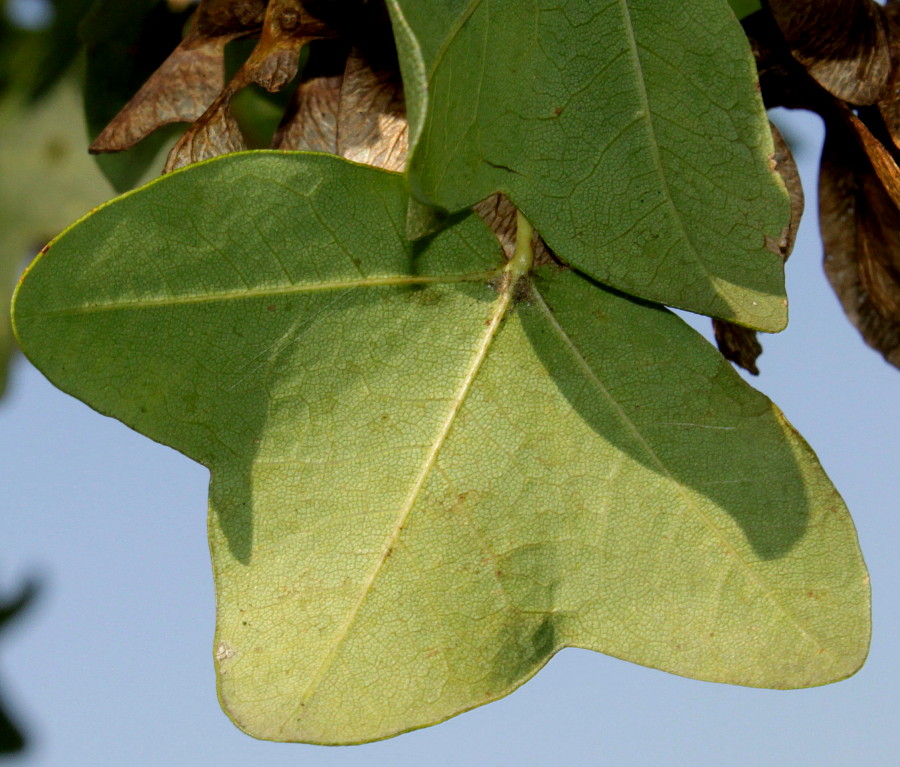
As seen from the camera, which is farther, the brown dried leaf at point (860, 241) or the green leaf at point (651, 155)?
the brown dried leaf at point (860, 241)

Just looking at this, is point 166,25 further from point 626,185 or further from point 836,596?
point 836,596

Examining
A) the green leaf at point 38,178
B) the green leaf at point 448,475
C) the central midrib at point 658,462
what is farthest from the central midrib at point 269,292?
the green leaf at point 38,178

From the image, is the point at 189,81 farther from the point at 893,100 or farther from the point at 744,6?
the point at 893,100

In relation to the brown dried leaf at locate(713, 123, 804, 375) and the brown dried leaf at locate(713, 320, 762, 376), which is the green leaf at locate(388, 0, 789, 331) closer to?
the brown dried leaf at locate(713, 123, 804, 375)

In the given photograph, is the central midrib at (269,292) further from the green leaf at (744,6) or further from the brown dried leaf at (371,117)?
the green leaf at (744,6)

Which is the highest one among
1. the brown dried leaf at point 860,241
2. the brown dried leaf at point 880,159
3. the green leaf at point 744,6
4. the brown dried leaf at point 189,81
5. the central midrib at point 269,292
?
the brown dried leaf at point 189,81

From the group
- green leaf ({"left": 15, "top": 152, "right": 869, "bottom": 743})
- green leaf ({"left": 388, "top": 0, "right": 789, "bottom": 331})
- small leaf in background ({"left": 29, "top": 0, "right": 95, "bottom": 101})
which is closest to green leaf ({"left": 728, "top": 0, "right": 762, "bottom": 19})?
green leaf ({"left": 388, "top": 0, "right": 789, "bottom": 331})

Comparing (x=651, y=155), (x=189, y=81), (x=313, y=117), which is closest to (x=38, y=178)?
(x=189, y=81)
